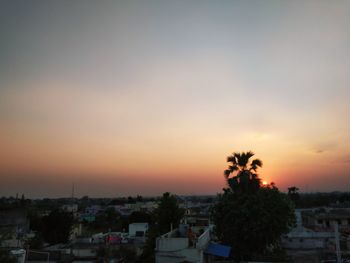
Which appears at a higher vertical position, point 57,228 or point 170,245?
point 170,245

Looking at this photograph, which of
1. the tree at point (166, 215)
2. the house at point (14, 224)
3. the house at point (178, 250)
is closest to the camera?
the house at point (178, 250)

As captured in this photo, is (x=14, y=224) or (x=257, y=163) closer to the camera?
(x=257, y=163)

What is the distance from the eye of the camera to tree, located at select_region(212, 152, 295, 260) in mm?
24719

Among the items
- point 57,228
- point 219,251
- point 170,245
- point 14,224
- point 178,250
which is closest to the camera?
point 178,250

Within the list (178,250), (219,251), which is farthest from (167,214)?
(178,250)

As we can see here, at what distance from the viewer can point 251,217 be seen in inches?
978

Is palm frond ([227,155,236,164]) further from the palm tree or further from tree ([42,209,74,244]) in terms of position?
tree ([42,209,74,244])

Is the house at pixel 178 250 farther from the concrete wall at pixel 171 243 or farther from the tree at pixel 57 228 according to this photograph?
the tree at pixel 57 228

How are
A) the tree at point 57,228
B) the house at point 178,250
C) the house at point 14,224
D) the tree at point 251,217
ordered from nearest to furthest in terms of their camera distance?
the house at point 178,250 → the tree at point 251,217 → the house at point 14,224 → the tree at point 57,228

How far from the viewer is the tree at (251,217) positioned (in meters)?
24.7

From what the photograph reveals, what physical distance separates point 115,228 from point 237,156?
48640mm

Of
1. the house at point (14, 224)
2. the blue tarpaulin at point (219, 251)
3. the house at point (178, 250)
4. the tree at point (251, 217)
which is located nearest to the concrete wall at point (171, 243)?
the house at point (178, 250)

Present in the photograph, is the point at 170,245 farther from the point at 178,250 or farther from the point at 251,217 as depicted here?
the point at 251,217

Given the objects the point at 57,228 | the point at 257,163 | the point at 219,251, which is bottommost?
the point at 57,228
